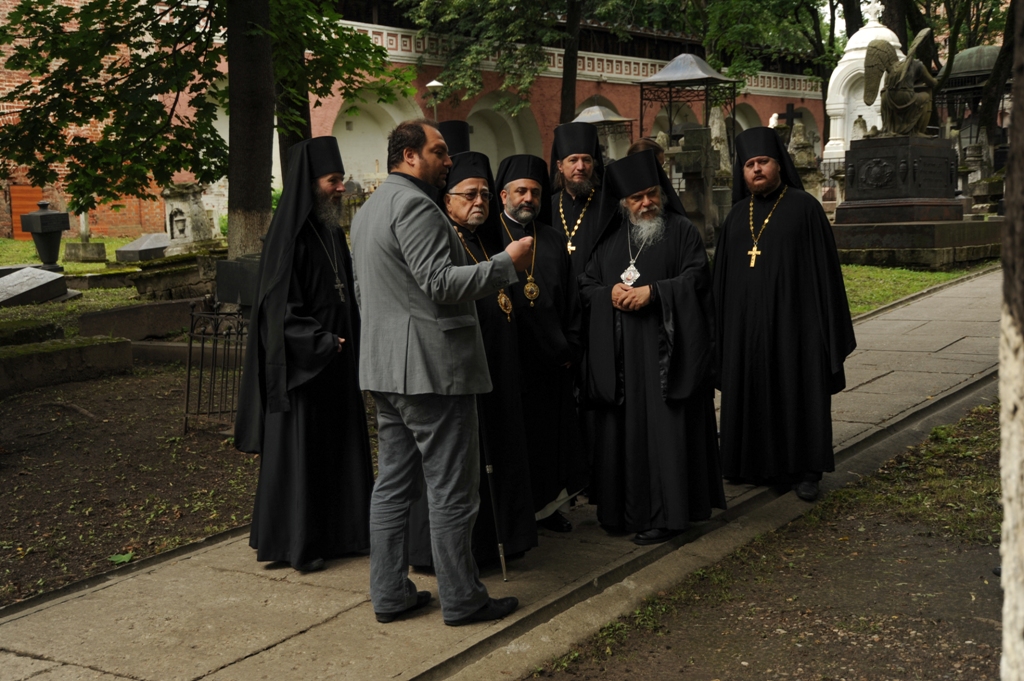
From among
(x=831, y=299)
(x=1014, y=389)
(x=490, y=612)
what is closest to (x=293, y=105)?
(x=831, y=299)

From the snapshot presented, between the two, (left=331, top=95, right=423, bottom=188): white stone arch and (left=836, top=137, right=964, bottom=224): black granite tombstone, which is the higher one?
(left=331, top=95, right=423, bottom=188): white stone arch

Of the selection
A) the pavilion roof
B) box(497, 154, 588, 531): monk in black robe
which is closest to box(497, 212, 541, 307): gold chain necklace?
box(497, 154, 588, 531): monk in black robe

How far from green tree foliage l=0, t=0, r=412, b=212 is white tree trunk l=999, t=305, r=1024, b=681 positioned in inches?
311

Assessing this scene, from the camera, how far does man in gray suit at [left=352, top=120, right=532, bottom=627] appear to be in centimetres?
Result: 395

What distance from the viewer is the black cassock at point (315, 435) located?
4.86 m

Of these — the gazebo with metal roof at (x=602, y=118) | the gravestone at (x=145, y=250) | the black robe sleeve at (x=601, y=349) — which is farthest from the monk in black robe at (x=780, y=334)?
the gazebo with metal roof at (x=602, y=118)

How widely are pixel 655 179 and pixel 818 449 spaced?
71.7 inches

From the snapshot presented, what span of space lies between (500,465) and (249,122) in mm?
5270

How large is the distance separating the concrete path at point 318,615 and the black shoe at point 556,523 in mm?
56

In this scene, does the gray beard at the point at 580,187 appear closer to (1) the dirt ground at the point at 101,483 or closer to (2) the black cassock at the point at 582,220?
(2) the black cassock at the point at 582,220

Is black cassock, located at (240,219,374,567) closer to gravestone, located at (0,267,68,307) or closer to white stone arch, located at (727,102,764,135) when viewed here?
gravestone, located at (0,267,68,307)

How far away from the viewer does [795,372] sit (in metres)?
6.09

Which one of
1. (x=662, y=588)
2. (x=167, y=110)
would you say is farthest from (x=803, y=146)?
(x=662, y=588)

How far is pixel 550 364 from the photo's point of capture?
514 centimetres
